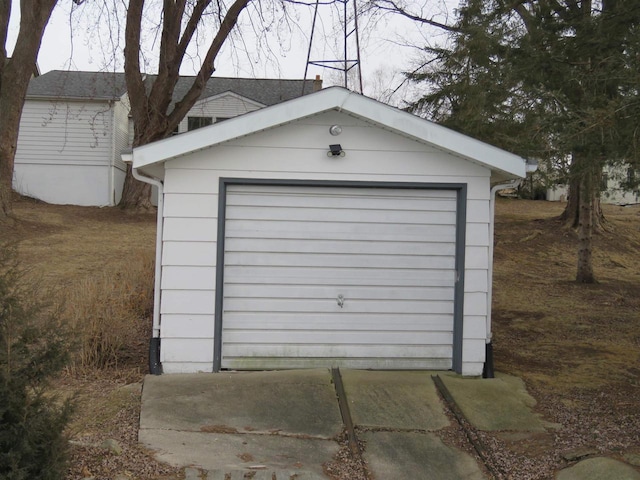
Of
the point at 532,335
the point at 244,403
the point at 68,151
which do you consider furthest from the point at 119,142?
the point at 244,403

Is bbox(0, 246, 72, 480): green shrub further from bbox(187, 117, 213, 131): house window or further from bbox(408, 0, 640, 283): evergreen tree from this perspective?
bbox(187, 117, 213, 131): house window

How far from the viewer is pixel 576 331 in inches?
391

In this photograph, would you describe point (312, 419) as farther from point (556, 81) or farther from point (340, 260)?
point (556, 81)

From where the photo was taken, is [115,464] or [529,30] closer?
[115,464]

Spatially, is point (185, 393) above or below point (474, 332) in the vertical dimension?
below

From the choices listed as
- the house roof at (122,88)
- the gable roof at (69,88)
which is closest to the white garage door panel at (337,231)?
the house roof at (122,88)

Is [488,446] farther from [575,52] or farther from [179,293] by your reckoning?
[575,52]

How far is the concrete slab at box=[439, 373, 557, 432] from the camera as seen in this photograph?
19.1ft

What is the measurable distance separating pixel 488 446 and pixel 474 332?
70.6 inches

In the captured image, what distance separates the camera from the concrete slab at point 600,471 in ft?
15.8

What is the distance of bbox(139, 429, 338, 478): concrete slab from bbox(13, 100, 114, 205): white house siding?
67.8 ft

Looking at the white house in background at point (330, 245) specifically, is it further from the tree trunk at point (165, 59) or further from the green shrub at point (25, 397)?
the tree trunk at point (165, 59)

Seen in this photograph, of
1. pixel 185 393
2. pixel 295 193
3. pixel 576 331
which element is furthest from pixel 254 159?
pixel 576 331

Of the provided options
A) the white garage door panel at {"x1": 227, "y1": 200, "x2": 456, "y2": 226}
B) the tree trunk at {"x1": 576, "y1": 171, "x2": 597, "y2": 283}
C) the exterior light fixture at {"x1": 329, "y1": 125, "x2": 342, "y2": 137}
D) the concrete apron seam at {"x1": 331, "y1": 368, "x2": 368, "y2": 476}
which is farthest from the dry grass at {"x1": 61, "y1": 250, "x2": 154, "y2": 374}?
the tree trunk at {"x1": 576, "y1": 171, "x2": 597, "y2": 283}
